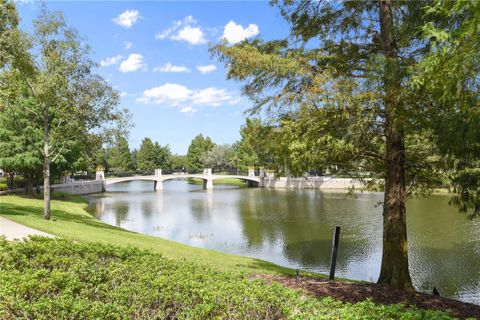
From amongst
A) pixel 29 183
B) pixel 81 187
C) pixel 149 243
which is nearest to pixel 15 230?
pixel 149 243

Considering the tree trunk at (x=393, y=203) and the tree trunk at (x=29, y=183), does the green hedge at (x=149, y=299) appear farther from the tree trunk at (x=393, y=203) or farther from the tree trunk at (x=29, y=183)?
the tree trunk at (x=29, y=183)

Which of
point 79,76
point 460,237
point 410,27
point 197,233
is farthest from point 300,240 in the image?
point 410,27

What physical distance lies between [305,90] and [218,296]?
3965mm

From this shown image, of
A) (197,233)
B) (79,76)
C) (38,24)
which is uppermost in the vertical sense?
(38,24)

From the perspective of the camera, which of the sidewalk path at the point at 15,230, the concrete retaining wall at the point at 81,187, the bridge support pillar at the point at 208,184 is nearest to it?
the sidewalk path at the point at 15,230

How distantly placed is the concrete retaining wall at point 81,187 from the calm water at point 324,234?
25.4ft

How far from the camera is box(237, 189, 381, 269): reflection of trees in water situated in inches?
639

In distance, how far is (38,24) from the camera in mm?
14688

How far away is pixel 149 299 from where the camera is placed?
4234mm

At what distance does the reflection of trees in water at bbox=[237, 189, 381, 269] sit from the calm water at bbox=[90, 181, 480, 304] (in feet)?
0.13

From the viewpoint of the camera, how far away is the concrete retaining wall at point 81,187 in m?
40.4

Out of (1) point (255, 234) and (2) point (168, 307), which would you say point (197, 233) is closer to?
(1) point (255, 234)

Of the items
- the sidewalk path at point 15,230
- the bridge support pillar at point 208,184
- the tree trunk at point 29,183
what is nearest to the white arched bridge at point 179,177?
the bridge support pillar at point 208,184

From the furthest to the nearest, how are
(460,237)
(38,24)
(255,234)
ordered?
1. (255,234)
2. (460,237)
3. (38,24)
